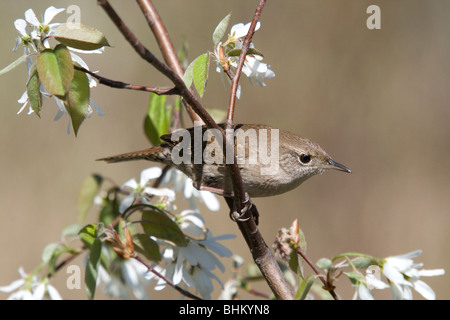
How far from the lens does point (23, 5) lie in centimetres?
520

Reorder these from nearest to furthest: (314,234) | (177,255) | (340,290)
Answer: (177,255)
(340,290)
(314,234)

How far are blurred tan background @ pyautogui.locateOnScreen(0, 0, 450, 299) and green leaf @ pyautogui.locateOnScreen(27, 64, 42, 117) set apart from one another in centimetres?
369

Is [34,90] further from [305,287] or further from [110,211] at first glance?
[110,211]

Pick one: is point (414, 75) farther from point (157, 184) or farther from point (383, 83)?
point (157, 184)

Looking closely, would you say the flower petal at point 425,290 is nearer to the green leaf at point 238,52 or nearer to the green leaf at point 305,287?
the green leaf at point 305,287

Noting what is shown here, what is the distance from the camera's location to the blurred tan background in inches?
200

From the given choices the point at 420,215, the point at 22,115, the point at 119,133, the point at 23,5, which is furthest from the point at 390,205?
the point at 23,5

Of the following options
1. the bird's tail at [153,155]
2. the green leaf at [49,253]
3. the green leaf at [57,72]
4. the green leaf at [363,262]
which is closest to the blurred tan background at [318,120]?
the bird's tail at [153,155]

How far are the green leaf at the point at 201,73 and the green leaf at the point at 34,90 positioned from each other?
42 centimetres

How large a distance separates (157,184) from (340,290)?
2750 millimetres

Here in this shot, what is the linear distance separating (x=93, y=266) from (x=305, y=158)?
1083mm

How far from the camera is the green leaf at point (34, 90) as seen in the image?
4.31 feet

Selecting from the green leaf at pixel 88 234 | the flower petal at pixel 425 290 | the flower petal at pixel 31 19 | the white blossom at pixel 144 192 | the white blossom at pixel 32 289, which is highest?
the flower petal at pixel 31 19

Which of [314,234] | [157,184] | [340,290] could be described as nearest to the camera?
[157,184]
